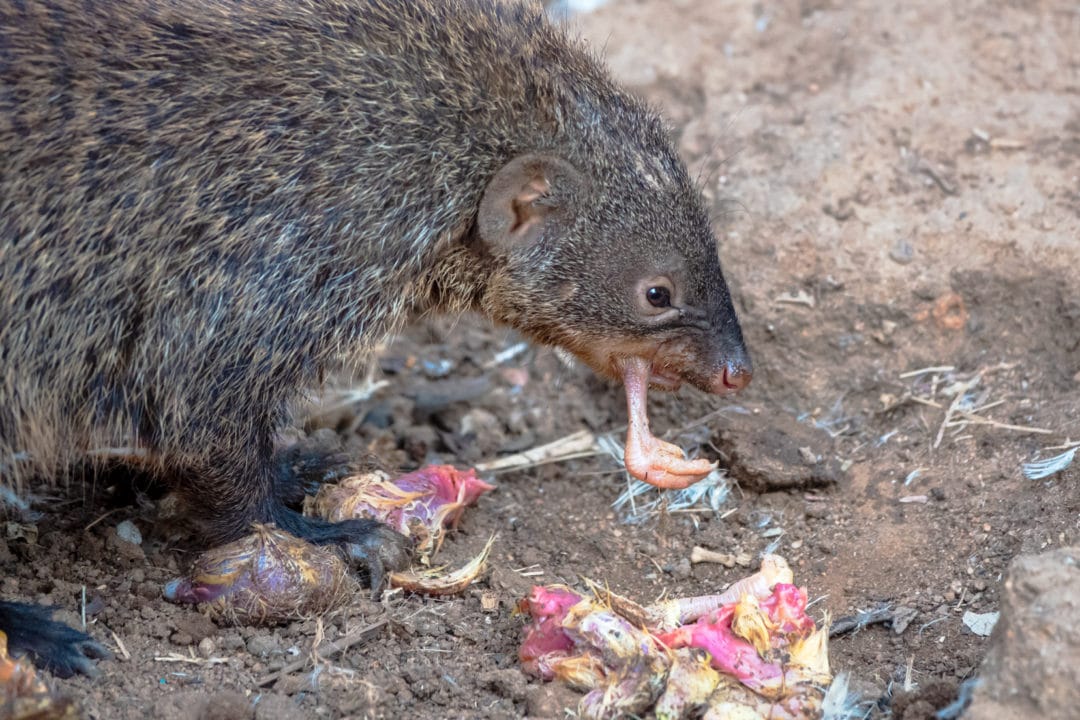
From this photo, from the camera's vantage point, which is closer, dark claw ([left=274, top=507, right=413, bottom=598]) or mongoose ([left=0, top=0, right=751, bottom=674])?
mongoose ([left=0, top=0, right=751, bottom=674])

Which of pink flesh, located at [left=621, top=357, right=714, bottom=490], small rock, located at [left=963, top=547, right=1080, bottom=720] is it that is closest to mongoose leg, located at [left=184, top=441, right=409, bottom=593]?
pink flesh, located at [left=621, top=357, right=714, bottom=490]

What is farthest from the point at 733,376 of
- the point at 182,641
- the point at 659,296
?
the point at 182,641

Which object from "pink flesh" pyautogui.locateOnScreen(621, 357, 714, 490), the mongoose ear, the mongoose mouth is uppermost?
the mongoose ear

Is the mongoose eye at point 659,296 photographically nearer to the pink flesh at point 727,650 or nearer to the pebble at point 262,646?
the pink flesh at point 727,650

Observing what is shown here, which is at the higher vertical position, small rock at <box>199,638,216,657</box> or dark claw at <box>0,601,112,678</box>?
dark claw at <box>0,601,112,678</box>

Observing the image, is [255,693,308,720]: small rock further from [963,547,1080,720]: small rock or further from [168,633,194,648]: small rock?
[963,547,1080,720]: small rock

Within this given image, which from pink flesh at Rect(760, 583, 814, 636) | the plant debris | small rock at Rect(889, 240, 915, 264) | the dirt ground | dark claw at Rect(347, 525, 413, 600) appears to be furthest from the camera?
small rock at Rect(889, 240, 915, 264)

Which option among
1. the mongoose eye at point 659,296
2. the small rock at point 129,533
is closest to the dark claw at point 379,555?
the small rock at point 129,533

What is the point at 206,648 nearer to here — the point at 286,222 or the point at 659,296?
the point at 286,222
